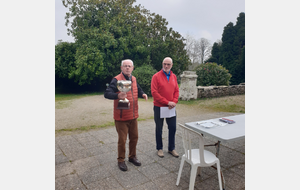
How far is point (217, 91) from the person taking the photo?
12578 mm

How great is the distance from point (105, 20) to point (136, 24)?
89.3 inches

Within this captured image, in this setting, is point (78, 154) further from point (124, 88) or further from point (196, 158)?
point (196, 158)

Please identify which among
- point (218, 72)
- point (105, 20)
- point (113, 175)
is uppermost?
point (105, 20)

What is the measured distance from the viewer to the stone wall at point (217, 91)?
Answer: 1180 cm

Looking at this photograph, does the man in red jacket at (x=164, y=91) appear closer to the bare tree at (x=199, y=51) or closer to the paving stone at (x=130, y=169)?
the paving stone at (x=130, y=169)

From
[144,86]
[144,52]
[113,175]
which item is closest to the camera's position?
[113,175]

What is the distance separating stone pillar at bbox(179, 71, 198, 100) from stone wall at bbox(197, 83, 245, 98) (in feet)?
2.18

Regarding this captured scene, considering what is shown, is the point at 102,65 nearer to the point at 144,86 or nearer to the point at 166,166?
the point at 144,86

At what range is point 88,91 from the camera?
16656mm

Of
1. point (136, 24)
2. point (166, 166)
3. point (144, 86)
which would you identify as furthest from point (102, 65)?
point (166, 166)

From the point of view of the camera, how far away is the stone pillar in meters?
10.9

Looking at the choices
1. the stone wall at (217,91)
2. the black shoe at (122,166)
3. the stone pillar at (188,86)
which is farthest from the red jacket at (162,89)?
the stone wall at (217,91)

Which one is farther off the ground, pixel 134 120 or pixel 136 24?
pixel 136 24

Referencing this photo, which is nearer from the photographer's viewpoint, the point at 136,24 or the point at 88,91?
the point at 136,24
